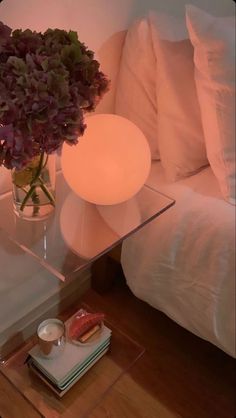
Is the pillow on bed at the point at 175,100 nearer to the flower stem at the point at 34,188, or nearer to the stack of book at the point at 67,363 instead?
the flower stem at the point at 34,188

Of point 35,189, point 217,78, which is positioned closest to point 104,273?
point 35,189

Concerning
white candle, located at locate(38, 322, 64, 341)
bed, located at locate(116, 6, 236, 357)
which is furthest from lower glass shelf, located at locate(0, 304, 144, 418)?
bed, located at locate(116, 6, 236, 357)

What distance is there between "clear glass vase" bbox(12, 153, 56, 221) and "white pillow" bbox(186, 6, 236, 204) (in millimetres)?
387

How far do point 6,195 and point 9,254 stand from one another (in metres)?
0.19

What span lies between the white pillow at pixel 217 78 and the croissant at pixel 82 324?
1.77ft

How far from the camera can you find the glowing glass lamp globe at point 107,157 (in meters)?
0.84

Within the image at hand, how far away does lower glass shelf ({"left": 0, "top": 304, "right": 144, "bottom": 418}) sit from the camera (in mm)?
1048

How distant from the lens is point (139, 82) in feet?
3.35

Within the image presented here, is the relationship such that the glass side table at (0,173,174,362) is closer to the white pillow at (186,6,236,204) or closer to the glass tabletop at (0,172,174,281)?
the glass tabletop at (0,172,174,281)

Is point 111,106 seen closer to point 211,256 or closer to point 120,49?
point 120,49

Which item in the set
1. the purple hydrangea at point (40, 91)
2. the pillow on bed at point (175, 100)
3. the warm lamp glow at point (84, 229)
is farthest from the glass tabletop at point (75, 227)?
the purple hydrangea at point (40, 91)

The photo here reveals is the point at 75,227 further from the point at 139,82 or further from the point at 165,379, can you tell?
the point at 165,379

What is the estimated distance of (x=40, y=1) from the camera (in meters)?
0.82

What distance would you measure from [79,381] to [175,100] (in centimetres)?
83
